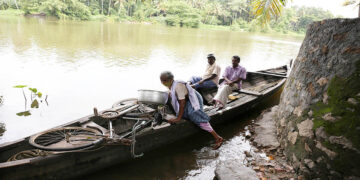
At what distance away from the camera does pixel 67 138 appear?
3127 millimetres

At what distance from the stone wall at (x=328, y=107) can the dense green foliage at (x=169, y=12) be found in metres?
Result: 29.3

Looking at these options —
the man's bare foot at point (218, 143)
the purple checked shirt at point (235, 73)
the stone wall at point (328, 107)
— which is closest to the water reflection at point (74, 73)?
the purple checked shirt at point (235, 73)

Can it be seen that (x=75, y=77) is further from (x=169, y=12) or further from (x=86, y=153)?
(x=169, y=12)

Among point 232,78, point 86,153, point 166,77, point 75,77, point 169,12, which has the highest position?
point 169,12

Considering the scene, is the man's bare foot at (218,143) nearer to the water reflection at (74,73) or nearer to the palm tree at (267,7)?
the palm tree at (267,7)

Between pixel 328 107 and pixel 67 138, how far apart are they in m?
3.62

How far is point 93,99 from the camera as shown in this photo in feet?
22.9

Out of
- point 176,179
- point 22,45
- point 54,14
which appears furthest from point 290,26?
point 176,179

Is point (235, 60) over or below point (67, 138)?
over

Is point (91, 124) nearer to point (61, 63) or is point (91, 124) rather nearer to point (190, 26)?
point (61, 63)

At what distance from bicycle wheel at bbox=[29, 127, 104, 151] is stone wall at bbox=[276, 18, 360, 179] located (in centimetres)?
295

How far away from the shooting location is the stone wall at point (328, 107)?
2.87 m

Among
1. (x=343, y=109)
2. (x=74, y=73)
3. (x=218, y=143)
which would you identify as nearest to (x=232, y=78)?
(x=218, y=143)

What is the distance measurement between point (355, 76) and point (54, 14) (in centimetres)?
3962
